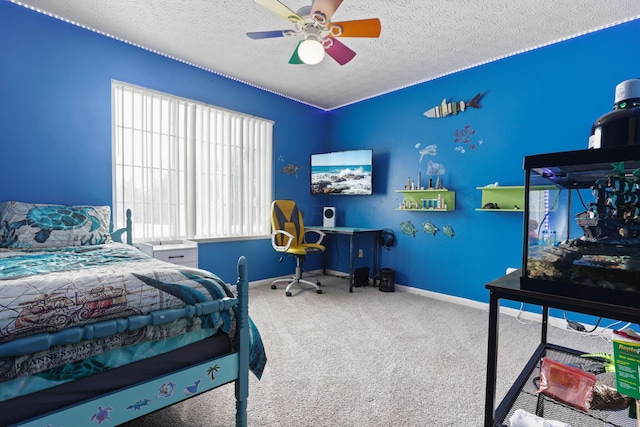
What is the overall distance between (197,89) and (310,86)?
1.39m

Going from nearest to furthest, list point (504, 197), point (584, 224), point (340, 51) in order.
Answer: point (584, 224) < point (340, 51) < point (504, 197)

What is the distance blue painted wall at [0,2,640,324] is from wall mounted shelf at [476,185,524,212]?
0.35ft

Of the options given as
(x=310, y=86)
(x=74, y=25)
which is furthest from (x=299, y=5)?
(x=74, y=25)

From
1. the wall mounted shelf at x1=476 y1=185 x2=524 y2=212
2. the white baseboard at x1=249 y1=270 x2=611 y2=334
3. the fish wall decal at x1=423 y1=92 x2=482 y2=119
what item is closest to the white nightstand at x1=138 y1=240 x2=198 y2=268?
the white baseboard at x1=249 y1=270 x2=611 y2=334

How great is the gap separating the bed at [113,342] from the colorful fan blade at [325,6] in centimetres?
171

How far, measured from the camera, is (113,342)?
1089 mm

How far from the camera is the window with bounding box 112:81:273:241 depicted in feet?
10.3

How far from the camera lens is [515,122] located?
124 inches

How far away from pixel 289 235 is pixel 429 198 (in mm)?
1777

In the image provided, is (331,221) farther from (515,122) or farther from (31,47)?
(31,47)

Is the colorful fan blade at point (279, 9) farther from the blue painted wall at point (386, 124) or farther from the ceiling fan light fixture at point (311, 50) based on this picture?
the blue painted wall at point (386, 124)

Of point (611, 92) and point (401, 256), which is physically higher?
point (611, 92)

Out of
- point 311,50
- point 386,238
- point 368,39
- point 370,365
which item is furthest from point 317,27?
point 386,238

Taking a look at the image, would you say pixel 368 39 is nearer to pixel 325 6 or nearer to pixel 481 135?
pixel 325 6
